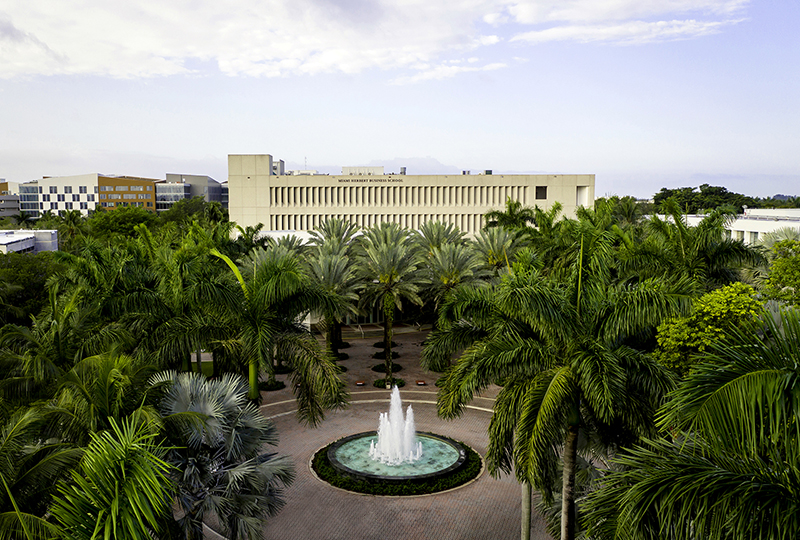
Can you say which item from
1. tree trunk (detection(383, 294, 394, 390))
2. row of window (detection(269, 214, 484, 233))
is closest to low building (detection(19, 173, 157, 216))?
row of window (detection(269, 214, 484, 233))

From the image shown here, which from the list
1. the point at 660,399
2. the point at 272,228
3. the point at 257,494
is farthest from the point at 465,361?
the point at 272,228

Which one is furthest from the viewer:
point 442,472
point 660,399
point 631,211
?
point 631,211

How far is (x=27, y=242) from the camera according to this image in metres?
44.2

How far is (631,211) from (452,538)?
36.0 m

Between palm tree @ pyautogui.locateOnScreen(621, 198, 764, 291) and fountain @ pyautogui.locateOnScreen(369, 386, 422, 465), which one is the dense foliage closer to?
palm tree @ pyautogui.locateOnScreen(621, 198, 764, 291)

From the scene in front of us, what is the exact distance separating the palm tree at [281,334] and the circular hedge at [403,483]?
380 cm

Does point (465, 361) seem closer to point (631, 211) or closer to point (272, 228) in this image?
point (631, 211)

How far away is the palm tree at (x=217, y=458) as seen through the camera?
1080 cm

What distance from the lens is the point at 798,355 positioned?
205 inches

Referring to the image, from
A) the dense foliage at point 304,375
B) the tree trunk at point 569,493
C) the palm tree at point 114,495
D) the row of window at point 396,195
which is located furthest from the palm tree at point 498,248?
the row of window at point 396,195

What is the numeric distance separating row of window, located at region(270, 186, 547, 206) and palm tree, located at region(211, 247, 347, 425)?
54.7 m

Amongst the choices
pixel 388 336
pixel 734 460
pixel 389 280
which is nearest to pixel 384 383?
Answer: pixel 388 336

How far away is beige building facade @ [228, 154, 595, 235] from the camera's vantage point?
2768 inches

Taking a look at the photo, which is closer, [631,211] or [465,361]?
[465,361]
